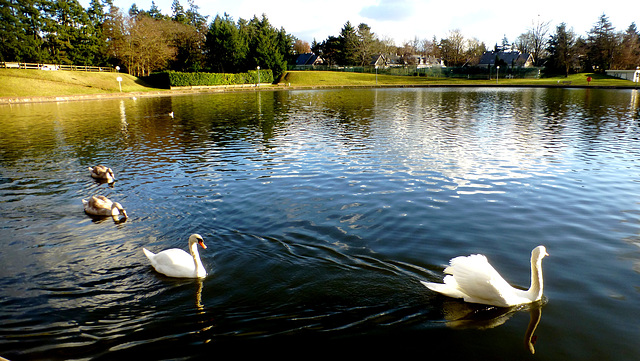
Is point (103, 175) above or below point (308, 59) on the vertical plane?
below

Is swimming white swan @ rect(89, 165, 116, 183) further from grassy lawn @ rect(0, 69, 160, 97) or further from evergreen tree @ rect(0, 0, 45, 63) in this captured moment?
evergreen tree @ rect(0, 0, 45, 63)

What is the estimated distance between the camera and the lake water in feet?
19.8

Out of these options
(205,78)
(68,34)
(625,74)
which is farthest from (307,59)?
(625,74)

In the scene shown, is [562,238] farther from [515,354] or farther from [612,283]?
[515,354]

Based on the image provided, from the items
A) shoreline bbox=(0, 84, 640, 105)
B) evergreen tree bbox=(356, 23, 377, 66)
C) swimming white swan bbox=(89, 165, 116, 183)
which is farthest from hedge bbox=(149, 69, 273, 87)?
swimming white swan bbox=(89, 165, 116, 183)

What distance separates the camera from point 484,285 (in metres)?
6.31

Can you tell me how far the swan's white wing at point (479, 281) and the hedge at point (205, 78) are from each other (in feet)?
264

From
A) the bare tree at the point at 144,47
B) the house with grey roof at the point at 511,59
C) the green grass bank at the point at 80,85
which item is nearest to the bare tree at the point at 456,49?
the house with grey roof at the point at 511,59

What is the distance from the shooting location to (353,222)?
1059 centimetres

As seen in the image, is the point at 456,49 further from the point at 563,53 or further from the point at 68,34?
the point at 68,34

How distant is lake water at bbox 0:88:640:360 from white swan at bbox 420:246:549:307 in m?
0.21

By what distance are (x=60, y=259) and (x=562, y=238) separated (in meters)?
10.9

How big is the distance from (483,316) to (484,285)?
1.77 feet

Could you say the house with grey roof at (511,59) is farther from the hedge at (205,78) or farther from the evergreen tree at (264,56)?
the hedge at (205,78)
